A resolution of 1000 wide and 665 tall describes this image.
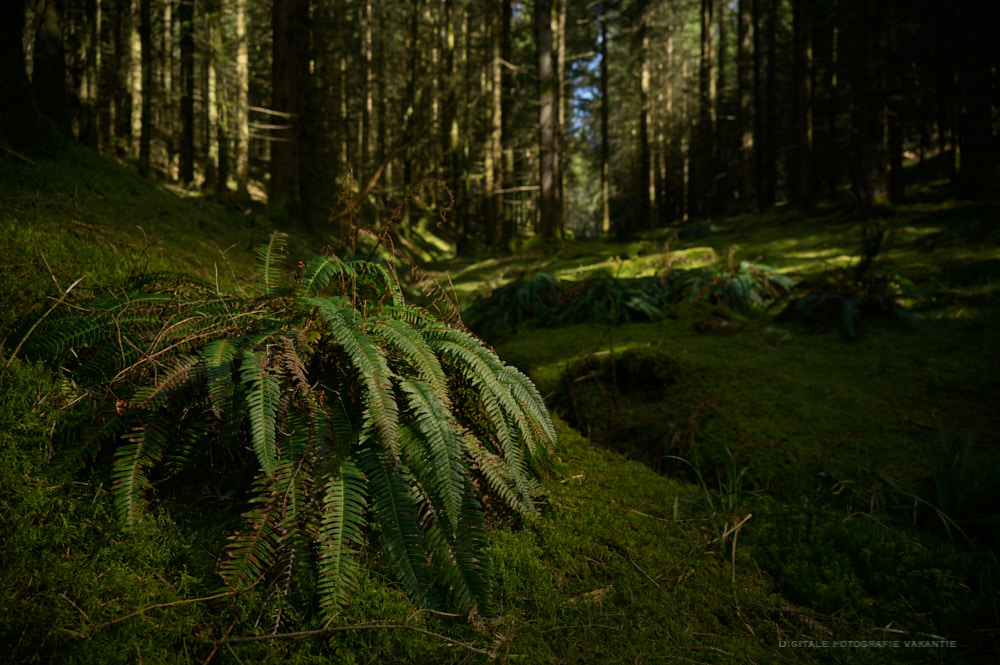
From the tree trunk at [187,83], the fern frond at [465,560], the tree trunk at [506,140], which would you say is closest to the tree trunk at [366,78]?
the tree trunk at [506,140]

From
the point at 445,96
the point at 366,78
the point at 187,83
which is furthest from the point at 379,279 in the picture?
the point at 366,78

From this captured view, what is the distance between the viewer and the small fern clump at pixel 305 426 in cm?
157

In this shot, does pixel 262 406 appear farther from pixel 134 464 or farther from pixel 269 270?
pixel 269 270

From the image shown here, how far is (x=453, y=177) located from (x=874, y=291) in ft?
48.1

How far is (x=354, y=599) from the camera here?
60.1 inches

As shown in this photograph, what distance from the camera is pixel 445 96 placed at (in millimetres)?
16516

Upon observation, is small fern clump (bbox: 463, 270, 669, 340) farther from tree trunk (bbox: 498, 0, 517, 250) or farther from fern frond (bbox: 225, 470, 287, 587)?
tree trunk (bbox: 498, 0, 517, 250)

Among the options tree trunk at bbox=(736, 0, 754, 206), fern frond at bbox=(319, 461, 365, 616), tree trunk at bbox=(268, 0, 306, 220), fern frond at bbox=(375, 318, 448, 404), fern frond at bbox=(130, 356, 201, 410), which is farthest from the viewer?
tree trunk at bbox=(736, 0, 754, 206)

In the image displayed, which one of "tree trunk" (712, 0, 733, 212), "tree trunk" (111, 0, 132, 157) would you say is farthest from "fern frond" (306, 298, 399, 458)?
"tree trunk" (712, 0, 733, 212)

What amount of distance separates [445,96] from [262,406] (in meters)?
16.9

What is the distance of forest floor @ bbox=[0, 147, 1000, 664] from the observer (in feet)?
4.72

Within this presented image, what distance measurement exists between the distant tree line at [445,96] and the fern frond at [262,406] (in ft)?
4.01

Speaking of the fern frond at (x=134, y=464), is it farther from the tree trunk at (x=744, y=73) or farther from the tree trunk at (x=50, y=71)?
the tree trunk at (x=744, y=73)

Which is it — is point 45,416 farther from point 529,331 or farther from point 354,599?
point 529,331
